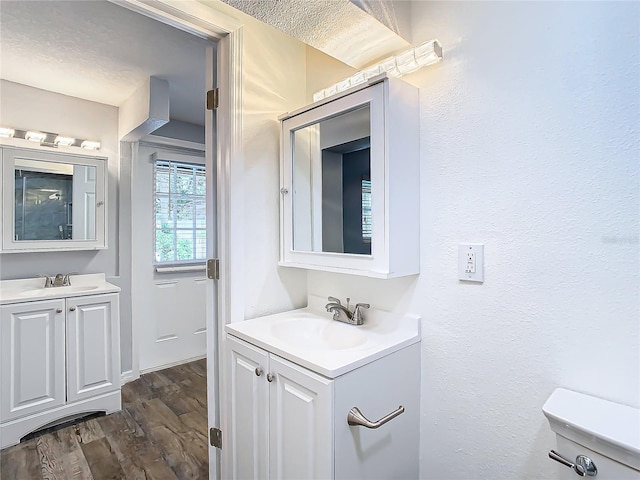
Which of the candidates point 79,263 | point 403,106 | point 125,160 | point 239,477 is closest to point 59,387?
point 79,263

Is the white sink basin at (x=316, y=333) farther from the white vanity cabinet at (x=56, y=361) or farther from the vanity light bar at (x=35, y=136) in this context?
the vanity light bar at (x=35, y=136)

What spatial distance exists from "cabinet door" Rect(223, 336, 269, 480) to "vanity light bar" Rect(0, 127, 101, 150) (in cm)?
223

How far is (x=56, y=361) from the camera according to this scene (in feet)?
7.08

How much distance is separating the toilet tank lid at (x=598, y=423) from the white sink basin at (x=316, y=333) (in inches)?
27.3

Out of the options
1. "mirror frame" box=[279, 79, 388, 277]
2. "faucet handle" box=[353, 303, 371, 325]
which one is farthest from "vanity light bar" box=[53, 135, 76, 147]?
"faucet handle" box=[353, 303, 371, 325]

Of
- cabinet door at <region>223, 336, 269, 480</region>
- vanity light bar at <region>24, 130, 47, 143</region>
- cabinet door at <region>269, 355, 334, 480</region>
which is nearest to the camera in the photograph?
cabinet door at <region>269, 355, 334, 480</region>

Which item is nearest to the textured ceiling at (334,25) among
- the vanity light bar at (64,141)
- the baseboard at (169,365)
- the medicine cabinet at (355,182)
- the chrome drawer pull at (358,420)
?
the medicine cabinet at (355,182)

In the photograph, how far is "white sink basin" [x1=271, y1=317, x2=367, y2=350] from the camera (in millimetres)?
1412

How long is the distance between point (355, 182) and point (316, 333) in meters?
0.69

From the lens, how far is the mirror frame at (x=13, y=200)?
2291 mm

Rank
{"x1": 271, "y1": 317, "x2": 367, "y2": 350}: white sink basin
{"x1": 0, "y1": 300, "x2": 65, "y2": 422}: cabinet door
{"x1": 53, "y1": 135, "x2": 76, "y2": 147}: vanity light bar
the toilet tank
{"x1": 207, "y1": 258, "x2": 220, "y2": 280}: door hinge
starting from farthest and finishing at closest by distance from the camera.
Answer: {"x1": 53, "y1": 135, "x2": 76, "y2": 147}: vanity light bar < {"x1": 0, "y1": 300, "x2": 65, "y2": 422}: cabinet door < {"x1": 207, "y1": 258, "x2": 220, "y2": 280}: door hinge < {"x1": 271, "y1": 317, "x2": 367, "y2": 350}: white sink basin < the toilet tank

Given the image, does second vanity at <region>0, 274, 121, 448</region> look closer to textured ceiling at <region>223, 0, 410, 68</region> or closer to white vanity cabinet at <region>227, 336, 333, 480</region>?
white vanity cabinet at <region>227, 336, 333, 480</region>

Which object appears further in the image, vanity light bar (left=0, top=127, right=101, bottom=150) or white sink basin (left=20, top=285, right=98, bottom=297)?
vanity light bar (left=0, top=127, right=101, bottom=150)

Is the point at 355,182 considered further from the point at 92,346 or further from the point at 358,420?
the point at 92,346
